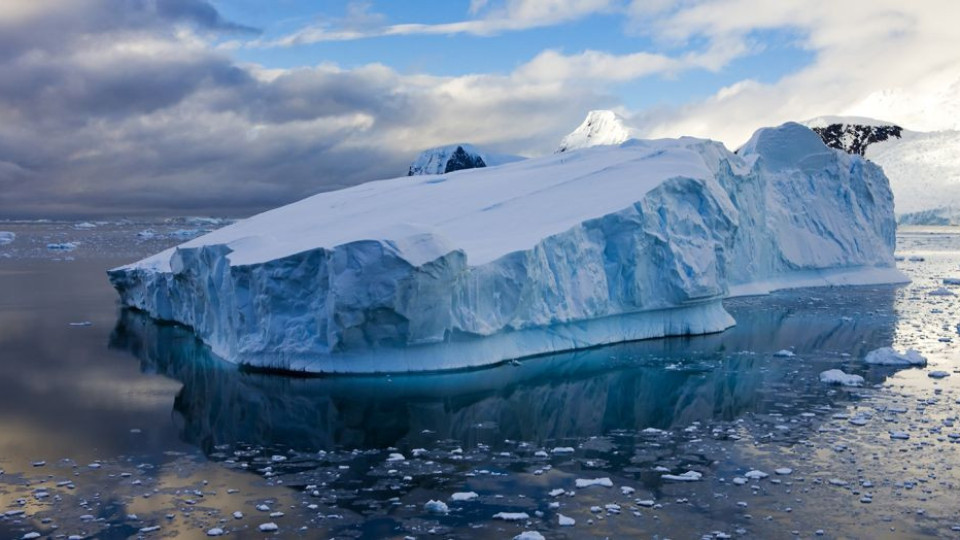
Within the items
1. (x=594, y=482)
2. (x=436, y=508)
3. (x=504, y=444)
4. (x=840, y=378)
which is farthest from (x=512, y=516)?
(x=840, y=378)

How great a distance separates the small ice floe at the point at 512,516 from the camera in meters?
5.64

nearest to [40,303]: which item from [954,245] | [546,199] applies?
[546,199]

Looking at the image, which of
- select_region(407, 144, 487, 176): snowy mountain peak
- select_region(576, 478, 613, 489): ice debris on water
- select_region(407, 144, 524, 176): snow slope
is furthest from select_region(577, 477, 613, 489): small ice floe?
select_region(407, 144, 487, 176): snowy mountain peak

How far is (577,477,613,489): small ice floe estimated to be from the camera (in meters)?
6.36

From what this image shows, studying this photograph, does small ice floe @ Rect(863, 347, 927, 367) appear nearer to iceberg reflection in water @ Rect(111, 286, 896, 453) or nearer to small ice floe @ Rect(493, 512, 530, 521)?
iceberg reflection in water @ Rect(111, 286, 896, 453)

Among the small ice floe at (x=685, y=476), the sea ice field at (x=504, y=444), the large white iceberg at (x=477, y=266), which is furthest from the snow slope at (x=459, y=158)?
the small ice floe at (x=685, y=476)

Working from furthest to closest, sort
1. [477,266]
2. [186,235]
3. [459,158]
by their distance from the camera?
[186,235] < [459,158] < [477,266]

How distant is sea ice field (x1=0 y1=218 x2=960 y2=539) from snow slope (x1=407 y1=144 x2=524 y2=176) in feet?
79.0

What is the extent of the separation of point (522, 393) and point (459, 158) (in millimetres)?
29452

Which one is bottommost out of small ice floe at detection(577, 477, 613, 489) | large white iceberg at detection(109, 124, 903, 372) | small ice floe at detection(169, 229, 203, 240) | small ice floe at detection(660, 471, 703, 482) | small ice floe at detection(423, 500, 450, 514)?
small ice floe at detection(660, 471, 703, 482)

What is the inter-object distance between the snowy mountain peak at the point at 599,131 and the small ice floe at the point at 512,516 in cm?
3531

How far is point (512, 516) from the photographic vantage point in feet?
Result: 18.6

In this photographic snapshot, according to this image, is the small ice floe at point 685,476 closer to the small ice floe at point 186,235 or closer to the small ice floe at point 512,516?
the small ice floe at point 512,516

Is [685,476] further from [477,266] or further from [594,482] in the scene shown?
[477,266]
